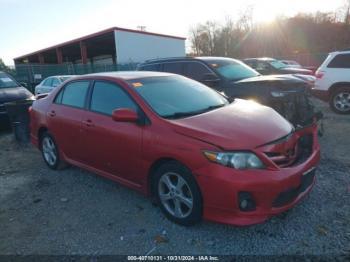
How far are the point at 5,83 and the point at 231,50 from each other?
36528 millimetres

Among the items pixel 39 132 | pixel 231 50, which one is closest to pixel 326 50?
pixel 231 50

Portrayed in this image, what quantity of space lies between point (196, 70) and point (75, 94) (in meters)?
3.65

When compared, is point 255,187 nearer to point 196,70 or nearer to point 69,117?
point 69,117

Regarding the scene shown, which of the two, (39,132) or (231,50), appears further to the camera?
(231,50)

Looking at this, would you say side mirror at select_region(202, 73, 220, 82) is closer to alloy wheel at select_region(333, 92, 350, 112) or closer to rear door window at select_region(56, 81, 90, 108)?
rear door window at select_region(56, 81, 90, 108)

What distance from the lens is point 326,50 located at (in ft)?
113

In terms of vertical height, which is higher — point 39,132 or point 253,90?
point 253,90

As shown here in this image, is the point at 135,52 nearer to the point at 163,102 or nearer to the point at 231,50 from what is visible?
the point at 231,50

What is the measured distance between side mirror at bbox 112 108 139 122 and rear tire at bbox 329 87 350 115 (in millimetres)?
7537

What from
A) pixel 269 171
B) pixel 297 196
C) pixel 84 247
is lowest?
pixel 84 247

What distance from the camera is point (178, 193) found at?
323 cm

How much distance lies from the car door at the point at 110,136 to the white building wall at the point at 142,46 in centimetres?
2279

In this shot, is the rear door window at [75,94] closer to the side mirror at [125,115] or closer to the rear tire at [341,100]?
the side mirror at [125,115]

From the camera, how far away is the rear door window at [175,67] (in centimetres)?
779
